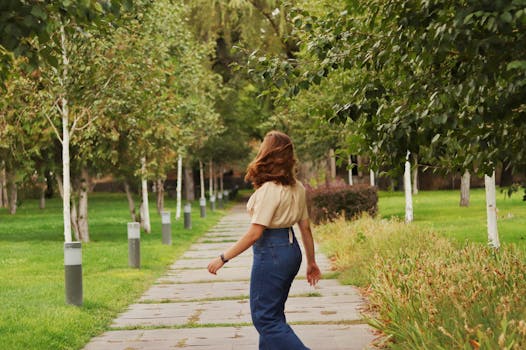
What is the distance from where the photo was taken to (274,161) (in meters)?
6.86

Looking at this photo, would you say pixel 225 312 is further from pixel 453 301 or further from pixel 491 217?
pixel 491 217

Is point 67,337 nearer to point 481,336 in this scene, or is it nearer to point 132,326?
point 132,326

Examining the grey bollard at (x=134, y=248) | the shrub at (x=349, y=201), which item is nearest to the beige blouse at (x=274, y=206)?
the grey bollard at (x=134, y=248)

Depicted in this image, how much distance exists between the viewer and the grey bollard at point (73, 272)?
11156 mm

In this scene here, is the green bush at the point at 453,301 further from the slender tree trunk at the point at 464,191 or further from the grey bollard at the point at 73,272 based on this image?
the slender tree trunk at the point at 464,191

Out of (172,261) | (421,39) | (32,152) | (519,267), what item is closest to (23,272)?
(172,261)

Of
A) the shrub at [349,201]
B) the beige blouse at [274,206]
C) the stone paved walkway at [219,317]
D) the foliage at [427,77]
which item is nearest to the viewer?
the foliage at [427,77]

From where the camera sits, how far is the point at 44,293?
517 inches

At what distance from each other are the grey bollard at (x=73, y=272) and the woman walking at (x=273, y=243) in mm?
4681

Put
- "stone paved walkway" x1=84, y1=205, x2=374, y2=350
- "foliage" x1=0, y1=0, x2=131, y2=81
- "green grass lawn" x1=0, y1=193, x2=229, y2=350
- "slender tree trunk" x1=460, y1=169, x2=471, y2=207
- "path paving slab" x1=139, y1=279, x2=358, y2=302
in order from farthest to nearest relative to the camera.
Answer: "slender tree trunk" x1=460, y1=169, x2=471, y2=207
"path paving slab" x1=139, y1=279, x2=358, y2=302
"green grass lawn" x1=0, y1=193, x2=229, y2=350
"stone paved walkway" x1=84, y1=205, x2=374, y2=350
"foliage" x1=0, y1=0, x2=131, y2=81

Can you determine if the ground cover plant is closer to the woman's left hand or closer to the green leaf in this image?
the woman's left hand

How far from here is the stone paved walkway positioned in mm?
8867

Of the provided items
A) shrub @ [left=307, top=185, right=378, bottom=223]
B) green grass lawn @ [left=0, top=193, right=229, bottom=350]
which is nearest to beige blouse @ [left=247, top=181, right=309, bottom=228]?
green grass lawn @ [left=0, top=193, right=229, bottom=350]

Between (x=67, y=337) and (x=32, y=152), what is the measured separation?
1423 cm
